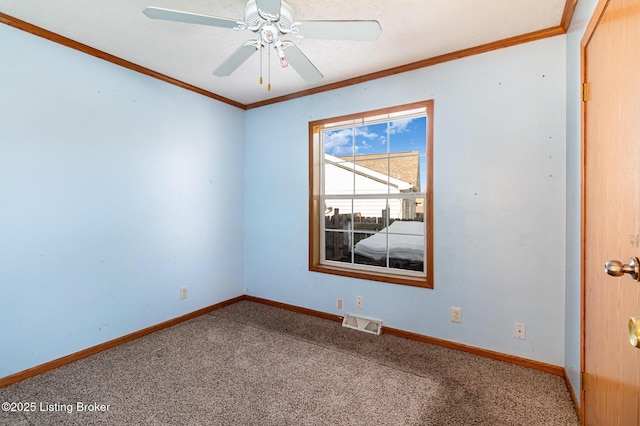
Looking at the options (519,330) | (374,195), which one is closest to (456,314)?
(519,330)

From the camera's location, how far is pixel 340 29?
155cm

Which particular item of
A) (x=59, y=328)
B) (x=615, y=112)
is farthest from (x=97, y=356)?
(x=615, y=112)

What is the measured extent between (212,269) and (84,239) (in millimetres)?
1341

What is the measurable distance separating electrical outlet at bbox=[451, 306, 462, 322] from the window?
10.5 inches

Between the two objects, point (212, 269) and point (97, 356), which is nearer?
point (97, 356)

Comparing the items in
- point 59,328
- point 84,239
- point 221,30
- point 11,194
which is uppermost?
point 221,30

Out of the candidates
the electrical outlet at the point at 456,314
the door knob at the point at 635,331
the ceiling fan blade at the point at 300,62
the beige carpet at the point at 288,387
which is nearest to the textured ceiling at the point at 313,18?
the ceiling fan blade at the point at 300,62

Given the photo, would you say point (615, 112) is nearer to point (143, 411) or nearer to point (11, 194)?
point (143, 411)

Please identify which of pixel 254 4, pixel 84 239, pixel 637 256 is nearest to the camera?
pixel 637 256

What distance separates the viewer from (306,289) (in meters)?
3.36

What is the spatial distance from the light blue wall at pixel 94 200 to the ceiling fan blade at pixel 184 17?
54.2 inches

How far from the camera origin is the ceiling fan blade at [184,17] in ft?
4.70

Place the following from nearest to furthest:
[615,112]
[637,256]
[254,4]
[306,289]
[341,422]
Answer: [637,256] < [615,112] < [254,4] < [341,422] < [306,289]

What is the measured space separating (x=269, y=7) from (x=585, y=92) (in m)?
1.67
